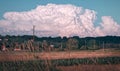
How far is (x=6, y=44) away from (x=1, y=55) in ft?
3.78

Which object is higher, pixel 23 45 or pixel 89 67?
pixel 23 45

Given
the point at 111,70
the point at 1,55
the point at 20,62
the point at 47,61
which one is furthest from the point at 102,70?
the point at 1,55

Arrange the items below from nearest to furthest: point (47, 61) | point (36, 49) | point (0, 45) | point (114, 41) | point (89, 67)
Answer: point (0, 45)
point (36, 49)
point (47, 61)
point (89, 67)
point (114, 41)

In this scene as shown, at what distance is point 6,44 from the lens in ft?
30.0

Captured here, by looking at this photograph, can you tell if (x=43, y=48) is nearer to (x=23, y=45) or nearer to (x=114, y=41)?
(x=23, y=45)

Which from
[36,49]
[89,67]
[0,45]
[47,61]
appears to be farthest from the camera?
[89,67]

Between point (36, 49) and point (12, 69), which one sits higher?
point (36, 49)

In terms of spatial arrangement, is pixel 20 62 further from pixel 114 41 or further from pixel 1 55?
pixel 114 41

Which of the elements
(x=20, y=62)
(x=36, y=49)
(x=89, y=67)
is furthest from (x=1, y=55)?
(x=89, y=67)

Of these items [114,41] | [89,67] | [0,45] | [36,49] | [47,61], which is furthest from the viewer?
[114,41]

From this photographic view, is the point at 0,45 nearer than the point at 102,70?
Yes

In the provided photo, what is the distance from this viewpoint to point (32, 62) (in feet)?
32.6

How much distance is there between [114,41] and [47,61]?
11705cm

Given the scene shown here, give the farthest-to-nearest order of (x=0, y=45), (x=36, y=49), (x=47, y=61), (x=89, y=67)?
(x=89, y=67)
(x=47, y=61)
(x=36, y=49)
(x=0, y=45)
